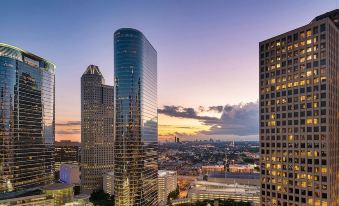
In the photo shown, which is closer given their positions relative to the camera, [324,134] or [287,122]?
[324,134]

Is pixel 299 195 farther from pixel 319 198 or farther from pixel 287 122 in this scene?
pixel 287 122

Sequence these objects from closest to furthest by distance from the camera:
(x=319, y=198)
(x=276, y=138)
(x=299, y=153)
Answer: (x=319, y=198)
(x=299, y=153)
(x=276, y=138)

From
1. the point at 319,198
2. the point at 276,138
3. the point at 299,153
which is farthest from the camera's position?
the point at 276,138

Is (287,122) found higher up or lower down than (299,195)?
higher up

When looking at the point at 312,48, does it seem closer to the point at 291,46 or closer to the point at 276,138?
the point at 291,46

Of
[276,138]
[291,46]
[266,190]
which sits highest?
[291,46]

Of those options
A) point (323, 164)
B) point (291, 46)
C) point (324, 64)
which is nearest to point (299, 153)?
point (323, 164)
